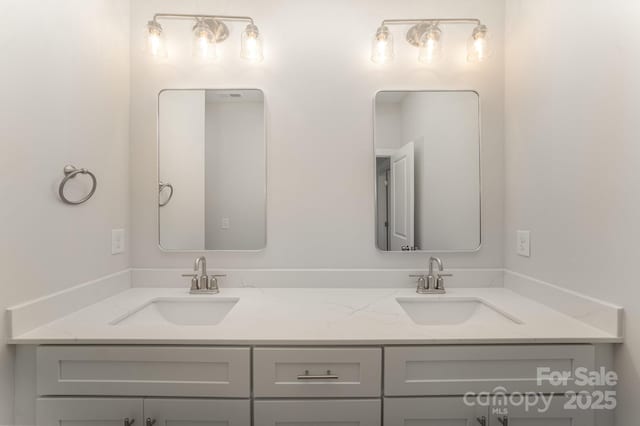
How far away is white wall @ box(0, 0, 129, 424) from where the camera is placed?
39.0 inches

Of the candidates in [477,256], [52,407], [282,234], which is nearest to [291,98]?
[282,234]

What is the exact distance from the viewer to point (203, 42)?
1523mm

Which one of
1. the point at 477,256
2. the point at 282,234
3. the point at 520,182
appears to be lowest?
the point at 477,256

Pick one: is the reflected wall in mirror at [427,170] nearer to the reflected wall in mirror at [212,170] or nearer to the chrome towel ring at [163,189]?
the reflected wall in mirror at [212,170]

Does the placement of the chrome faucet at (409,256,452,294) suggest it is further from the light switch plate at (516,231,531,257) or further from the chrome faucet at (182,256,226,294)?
the chrome faucet at (182,256,226,294)

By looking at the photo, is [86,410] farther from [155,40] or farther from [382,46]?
[382,46]

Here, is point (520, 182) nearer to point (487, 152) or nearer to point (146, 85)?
point (487, 152)

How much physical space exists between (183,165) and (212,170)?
160mm

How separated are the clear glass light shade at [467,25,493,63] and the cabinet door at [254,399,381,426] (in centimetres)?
161

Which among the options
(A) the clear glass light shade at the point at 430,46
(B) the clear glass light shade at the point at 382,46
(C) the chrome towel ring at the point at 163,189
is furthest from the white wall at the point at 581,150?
(C) the chrome towel ring at the point at 163,189

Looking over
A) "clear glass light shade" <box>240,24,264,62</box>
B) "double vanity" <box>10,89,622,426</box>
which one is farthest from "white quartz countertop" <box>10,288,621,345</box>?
"clear glass light shade" <box>240,24,264,62</box>

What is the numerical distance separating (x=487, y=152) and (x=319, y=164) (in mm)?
880

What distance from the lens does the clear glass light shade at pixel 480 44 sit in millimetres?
1512

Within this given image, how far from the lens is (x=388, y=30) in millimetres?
1522
